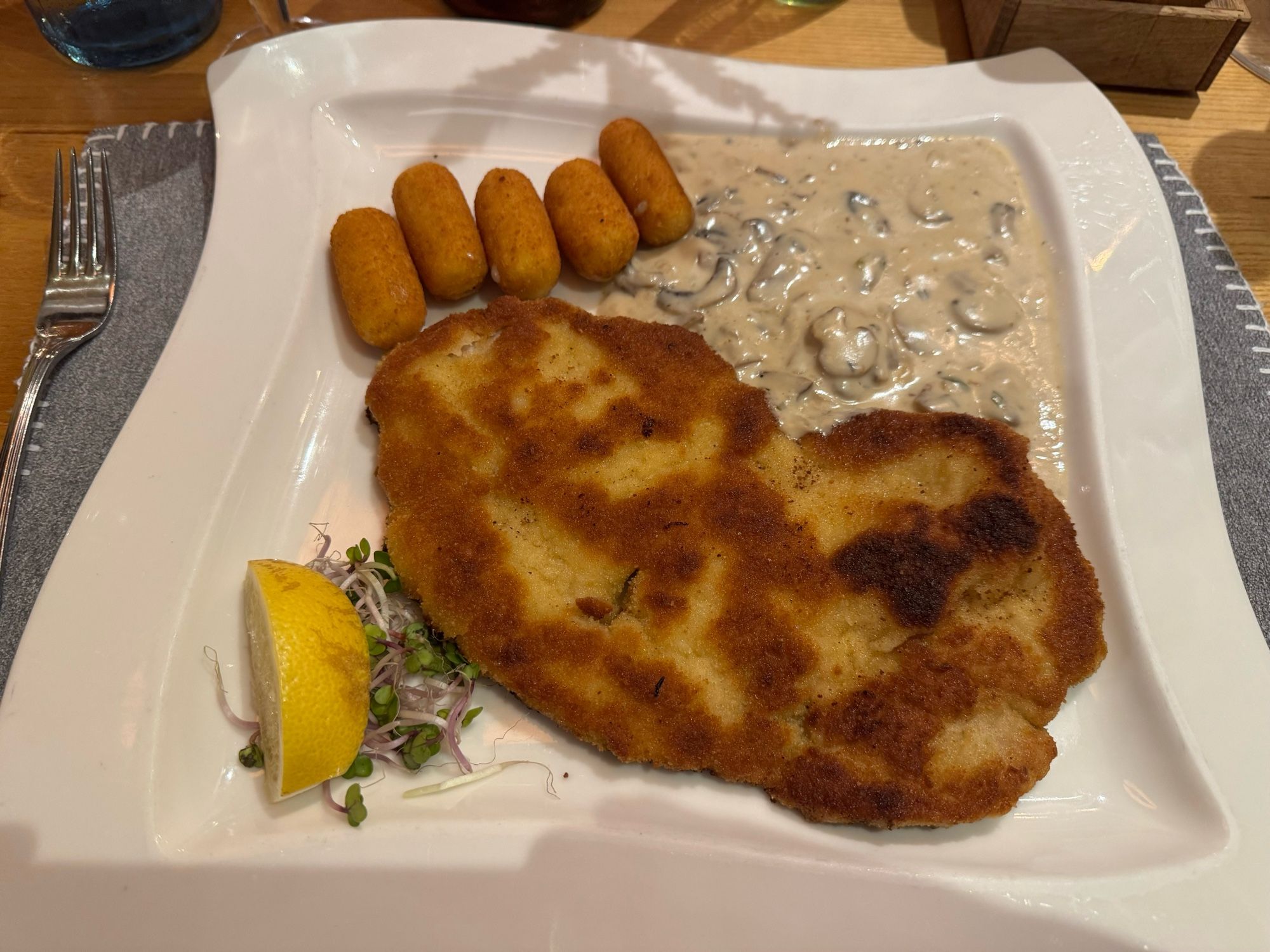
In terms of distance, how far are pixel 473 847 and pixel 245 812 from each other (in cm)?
57

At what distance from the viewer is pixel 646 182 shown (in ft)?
8.98

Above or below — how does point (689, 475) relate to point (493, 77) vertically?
below

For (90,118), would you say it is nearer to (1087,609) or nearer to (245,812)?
(245,812)

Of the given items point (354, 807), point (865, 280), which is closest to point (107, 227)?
point (354, 807)

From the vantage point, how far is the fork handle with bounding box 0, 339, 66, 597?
90.5 inches

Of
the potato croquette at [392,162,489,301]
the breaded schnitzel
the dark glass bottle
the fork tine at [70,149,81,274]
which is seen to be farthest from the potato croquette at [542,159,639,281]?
the fork tine at [70,149,81,274]

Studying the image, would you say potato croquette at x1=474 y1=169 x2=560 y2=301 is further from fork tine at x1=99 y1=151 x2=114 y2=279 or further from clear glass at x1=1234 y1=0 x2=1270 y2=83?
clear glass at x1=1234 y1=0 x2=1270 y2=83

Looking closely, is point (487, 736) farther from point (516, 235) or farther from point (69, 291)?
point (69, 291)

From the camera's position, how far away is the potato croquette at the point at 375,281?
251 cm

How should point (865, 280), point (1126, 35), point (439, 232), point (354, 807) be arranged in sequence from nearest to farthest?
point (354, 807) < point (439, 232) < point (865, 280) < point (1126, 35)

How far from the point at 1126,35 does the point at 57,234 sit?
399 cm

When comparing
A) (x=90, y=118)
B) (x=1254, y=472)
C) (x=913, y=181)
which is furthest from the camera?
(x=90, y=118)

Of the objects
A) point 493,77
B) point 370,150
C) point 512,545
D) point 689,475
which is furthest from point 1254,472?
point 370,150

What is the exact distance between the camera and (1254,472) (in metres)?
2.53
